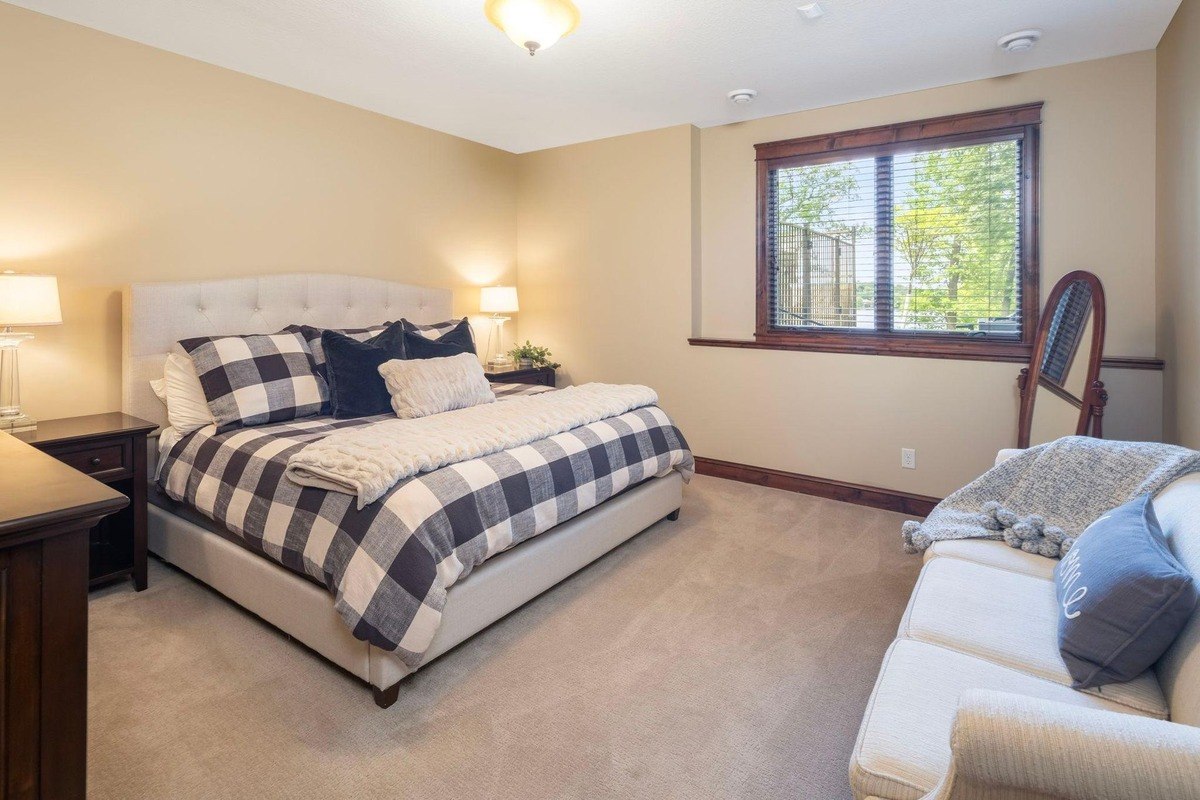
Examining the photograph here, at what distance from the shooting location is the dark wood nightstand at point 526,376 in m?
4.72

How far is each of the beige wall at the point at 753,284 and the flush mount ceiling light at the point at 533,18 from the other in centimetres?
202

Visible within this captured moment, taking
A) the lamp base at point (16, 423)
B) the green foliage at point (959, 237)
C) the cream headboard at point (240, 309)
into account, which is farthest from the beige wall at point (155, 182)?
the green foliage at point (959, 237)

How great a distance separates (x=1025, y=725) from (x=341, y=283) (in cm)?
395

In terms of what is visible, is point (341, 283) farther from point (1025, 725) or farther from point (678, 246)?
point (1025, 725)

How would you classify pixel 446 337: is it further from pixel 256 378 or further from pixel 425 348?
pixel 256 378

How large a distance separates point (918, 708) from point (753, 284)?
349cm

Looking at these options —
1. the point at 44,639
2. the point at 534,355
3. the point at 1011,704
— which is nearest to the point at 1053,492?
the point at 1011,704

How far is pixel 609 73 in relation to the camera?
3457 mm

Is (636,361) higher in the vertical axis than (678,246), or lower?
lower

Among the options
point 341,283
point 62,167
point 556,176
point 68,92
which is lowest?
point 341,283

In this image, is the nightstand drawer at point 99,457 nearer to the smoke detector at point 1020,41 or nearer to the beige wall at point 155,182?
the beige wall at point 155,182

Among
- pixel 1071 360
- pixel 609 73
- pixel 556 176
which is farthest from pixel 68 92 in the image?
pixel 1071 360

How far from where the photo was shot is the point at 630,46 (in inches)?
122

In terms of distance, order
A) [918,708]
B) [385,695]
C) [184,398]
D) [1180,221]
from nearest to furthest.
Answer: [918,708]
[385,695]
[1180,221]
[184,398]
